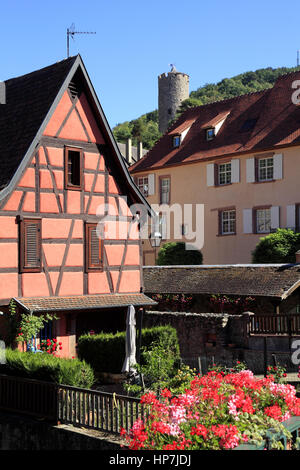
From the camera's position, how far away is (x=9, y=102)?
76.9ft

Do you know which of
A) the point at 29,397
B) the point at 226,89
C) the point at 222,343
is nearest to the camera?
the point at 29,397

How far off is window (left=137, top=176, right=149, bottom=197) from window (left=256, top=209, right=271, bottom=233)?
8206 millimetres

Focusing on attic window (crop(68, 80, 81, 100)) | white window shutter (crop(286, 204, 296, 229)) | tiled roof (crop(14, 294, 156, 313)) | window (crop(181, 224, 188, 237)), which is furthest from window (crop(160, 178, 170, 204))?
attic window (crop(68, 80, 81, 100))

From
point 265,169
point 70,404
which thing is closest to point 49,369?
point 70,404

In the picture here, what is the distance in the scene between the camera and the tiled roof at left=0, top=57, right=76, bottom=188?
20.9 meters

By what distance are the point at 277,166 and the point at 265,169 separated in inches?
43.0

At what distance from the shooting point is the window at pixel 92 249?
22.2 metres

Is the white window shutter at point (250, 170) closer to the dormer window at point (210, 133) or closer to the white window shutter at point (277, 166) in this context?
the white window shutter at point (277, 166)

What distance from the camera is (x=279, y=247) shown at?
30578mm

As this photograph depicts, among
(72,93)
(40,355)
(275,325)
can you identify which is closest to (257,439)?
(40,355)

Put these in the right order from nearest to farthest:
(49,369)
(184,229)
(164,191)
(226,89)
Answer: (49,369) < (184,229) < (164,191) < (226,89)

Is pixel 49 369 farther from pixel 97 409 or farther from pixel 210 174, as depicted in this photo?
pixel 210 174
